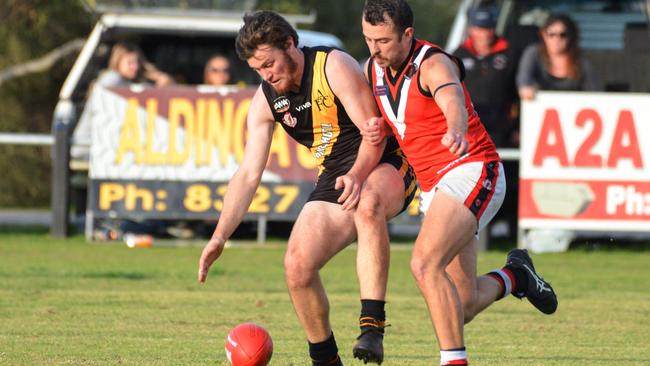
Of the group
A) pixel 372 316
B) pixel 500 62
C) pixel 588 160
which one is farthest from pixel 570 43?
pixel 372 316

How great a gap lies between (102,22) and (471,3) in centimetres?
462

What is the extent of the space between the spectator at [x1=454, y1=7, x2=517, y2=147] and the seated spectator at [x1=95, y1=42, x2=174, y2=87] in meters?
3.64

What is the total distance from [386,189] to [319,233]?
0.45 metres

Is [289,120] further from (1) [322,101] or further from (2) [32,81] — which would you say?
(2) [32,81]

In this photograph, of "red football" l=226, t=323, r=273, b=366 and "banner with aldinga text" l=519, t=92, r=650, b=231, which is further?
"banner with aldinga text" l=519, t=92, r=650, b=231

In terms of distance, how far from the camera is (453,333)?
23.4 feet

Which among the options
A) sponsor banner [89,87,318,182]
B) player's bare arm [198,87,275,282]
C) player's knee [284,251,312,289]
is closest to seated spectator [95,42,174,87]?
sponsor banner [89,87,318,182]

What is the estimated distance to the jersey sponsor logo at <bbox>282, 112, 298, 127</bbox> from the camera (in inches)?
311

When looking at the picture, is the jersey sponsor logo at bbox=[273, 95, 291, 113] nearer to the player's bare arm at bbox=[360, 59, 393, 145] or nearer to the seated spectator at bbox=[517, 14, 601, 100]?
the player's bare arm at bbox=[360, 59, 393, 145]

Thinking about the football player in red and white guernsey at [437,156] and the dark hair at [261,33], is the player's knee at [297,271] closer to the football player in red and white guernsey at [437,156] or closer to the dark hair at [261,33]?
the football player in red and white guernsey at [437,156]

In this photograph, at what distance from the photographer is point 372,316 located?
750 cm

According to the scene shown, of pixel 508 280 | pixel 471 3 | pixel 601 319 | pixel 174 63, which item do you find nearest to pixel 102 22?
pixel 174 63

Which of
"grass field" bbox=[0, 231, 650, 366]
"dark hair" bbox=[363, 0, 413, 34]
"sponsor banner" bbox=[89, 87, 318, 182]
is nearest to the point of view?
"dark hair" bbox=[363, 0, 413, 34]

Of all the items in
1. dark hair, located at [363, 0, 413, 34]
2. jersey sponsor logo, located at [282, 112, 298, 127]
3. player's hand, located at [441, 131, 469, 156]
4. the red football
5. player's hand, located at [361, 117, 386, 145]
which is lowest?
the red football
